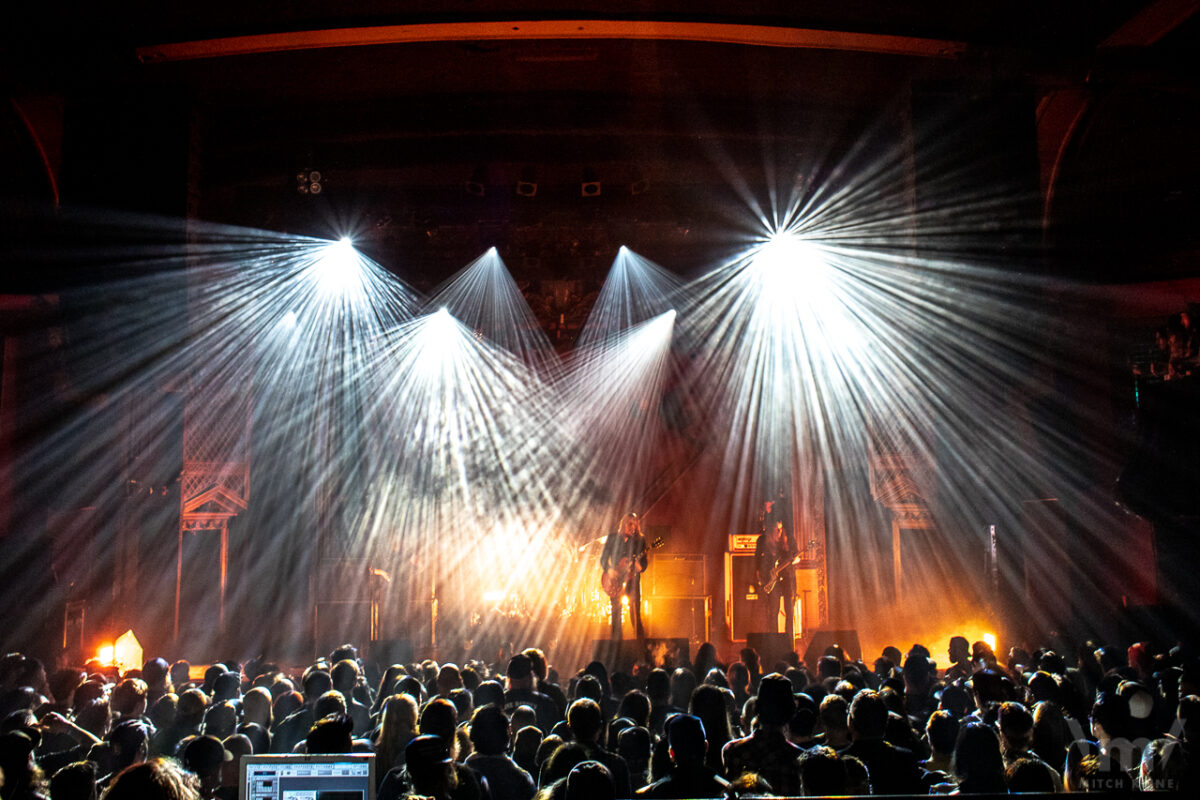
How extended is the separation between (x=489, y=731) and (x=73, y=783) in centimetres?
140

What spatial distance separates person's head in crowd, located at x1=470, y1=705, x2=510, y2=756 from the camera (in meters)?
3.49

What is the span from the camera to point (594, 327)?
18.5m

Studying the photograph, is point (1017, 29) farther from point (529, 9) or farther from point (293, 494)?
point (293, 494)

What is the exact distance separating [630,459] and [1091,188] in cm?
1003

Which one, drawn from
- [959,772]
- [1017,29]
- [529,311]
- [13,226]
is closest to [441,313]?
[529,311]

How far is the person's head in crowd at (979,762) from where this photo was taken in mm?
3234

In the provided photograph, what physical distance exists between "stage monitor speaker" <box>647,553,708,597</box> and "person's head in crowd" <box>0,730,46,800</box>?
13.6 meters

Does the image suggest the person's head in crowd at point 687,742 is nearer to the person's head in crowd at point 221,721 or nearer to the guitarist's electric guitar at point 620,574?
the person's head in crowd at point 221,721

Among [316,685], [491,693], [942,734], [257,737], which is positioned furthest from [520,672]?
[942,734]

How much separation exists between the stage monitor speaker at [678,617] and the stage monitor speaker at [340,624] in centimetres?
495

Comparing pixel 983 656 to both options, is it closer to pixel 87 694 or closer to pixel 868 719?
pixel 868 719

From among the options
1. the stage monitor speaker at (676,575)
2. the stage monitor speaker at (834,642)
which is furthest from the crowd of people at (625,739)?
the stage monitor speaker at (676,575)

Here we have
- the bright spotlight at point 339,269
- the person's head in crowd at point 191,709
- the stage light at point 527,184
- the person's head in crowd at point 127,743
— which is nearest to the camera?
the person's head in crowd at point 127,743

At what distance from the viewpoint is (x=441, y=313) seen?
18.2 metres
